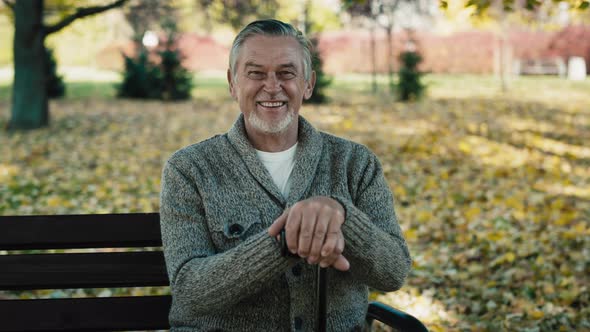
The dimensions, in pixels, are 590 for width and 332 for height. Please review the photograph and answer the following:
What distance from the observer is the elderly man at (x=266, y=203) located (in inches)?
85.4

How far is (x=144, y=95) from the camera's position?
20.1m

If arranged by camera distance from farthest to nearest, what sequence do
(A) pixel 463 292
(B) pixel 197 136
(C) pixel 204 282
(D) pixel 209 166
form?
1. (B) pixel 197 136
2. (A) pixel 463 292
3. (D) pixel 209 166
4. (C) pixel 204 282

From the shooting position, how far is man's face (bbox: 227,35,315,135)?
95.1 inches

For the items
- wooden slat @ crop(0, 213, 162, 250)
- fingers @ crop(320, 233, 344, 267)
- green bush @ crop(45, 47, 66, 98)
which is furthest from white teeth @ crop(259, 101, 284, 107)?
green bush @ crop(45, 47, 66, 98)

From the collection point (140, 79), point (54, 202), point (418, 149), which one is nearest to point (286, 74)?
point (54, 202)

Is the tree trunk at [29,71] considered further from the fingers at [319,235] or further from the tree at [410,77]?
the fingers at [319,235]

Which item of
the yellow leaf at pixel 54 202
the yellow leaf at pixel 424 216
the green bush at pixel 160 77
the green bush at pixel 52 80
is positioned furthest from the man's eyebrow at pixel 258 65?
the green bush at pixel 52 80

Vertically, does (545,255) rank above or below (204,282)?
below

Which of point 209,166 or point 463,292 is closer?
point 209,166

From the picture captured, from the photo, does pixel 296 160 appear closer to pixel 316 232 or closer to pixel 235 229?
pixel 235 229

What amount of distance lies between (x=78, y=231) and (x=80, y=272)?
5.8 inches

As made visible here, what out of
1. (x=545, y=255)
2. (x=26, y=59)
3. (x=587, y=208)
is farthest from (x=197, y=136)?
(x=545, y=255)

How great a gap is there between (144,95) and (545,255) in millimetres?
16278

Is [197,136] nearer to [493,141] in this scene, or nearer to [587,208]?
[493,141]
